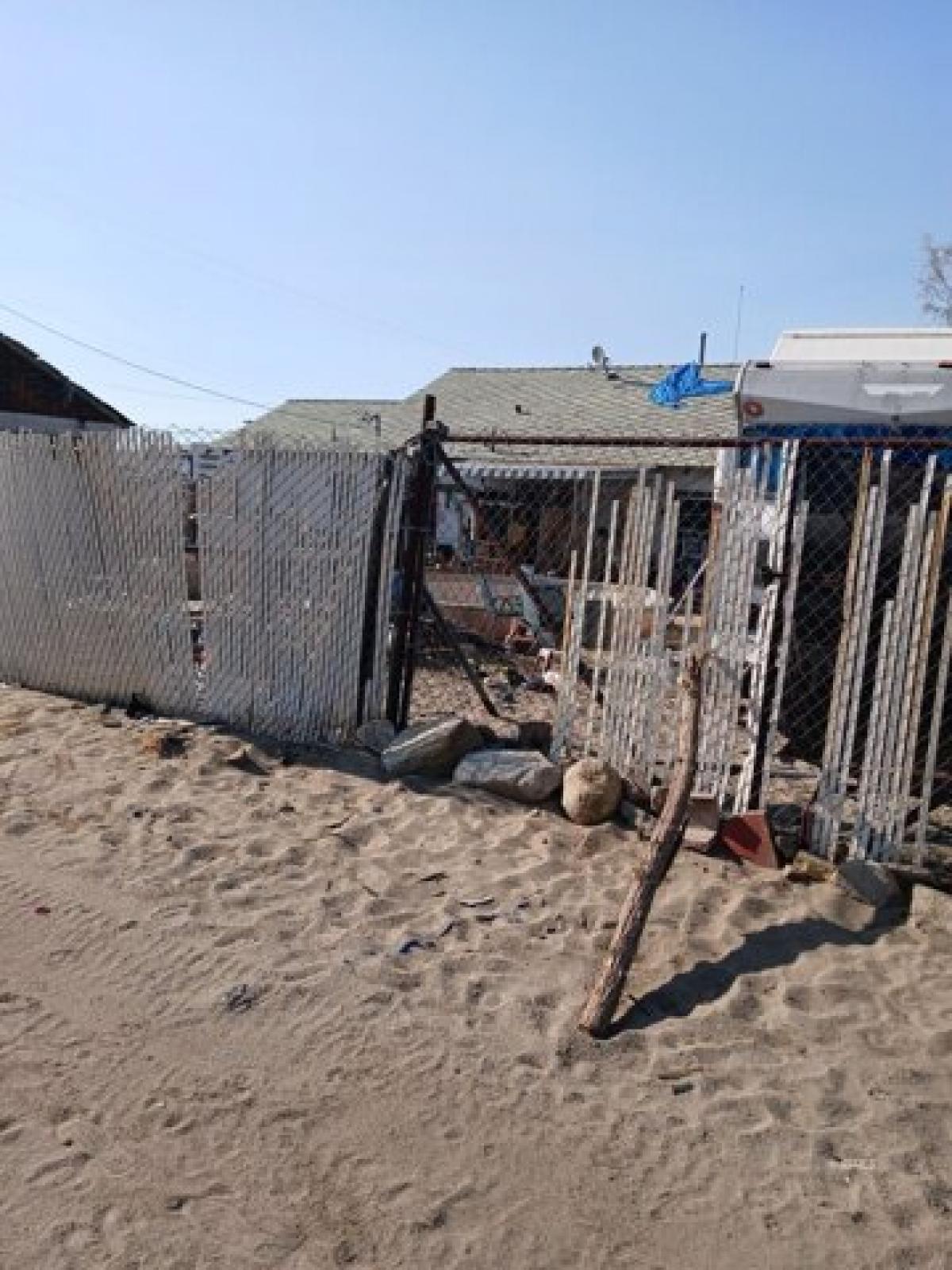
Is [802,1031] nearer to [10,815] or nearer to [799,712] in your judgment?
[799,712]

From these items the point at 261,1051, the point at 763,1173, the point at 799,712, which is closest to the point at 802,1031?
the point at 763,1173

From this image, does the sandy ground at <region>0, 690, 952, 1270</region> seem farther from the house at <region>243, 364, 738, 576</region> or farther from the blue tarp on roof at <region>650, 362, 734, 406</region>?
the blue tarp on roof at <region>650, 362, 734, 406</region>

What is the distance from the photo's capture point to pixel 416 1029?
3562 mm

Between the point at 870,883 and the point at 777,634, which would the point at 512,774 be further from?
the point at 870,883

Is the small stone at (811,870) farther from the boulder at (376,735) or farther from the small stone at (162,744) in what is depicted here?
the small stone at (162,744)

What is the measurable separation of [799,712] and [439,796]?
1968 mm

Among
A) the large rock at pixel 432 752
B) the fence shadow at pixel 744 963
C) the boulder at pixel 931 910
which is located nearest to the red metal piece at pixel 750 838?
the fence shadow at pixel 744 963

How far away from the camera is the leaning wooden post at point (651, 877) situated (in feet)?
11.9

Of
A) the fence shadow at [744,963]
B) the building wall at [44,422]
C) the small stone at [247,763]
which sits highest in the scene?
the building wall at [44,422]

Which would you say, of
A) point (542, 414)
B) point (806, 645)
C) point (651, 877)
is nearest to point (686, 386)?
point (542, 414)

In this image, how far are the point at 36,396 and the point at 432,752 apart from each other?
17.8 metres

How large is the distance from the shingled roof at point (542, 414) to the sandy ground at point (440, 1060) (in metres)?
13.6

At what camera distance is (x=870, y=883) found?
15.0ft

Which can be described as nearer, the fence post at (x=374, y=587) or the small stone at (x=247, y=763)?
the small stone at (x=247, y=763)
